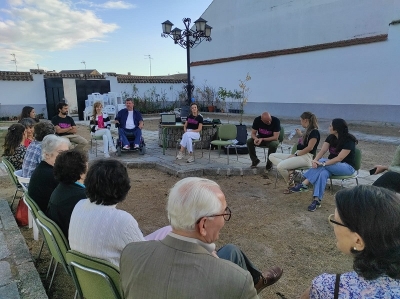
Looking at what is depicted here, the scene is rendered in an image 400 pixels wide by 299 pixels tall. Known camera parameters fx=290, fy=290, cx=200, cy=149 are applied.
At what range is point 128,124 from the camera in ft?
21.3

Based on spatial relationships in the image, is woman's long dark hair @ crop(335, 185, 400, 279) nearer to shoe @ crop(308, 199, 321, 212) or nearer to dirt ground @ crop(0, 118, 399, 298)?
dirt ground @ crop(0, 118, 399, 298)

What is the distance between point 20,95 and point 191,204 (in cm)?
1696

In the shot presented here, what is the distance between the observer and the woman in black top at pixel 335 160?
356 cm

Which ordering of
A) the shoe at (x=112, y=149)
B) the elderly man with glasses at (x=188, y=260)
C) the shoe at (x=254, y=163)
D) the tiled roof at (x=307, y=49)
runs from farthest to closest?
the tiled roof at (x=307, y=49), the shoe at (x=112, y=149), the shoe at (x=254, y=163), the elderly man with glasses at (x=188, y=260)

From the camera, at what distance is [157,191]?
452 centimetres

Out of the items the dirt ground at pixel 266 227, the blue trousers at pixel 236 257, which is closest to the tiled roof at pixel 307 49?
the dirt ground at pixel 266 227

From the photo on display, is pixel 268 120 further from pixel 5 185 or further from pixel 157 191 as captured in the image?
pixel 5 185

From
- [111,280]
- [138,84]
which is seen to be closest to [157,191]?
[111,280]

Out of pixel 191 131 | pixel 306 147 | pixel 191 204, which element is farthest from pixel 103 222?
pixel 191 131

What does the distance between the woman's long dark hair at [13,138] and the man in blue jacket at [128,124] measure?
9.53 feet

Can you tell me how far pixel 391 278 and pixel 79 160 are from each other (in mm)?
1823

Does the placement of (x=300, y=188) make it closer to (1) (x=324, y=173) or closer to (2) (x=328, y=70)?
(1) (x=324, y=173)

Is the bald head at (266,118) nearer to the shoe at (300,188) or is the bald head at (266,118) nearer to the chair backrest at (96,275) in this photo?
the shoe at (300,188)

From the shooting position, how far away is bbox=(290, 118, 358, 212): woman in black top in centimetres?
356
